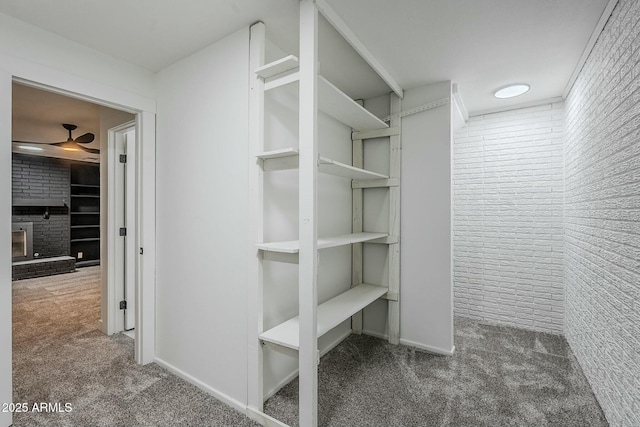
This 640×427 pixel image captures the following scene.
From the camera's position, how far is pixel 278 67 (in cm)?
170

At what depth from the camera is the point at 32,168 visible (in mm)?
5781

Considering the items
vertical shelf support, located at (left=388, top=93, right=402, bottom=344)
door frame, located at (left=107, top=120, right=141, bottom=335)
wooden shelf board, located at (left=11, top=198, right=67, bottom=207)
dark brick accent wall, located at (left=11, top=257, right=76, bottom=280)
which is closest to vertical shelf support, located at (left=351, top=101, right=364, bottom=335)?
vertical shelf support, located at (left=388, top=93, right=402, bottom=344)

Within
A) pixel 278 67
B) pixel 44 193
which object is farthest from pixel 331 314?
pixel 44 193

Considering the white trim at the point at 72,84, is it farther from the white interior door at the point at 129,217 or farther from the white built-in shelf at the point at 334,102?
the white built-in shelf at the point at 334,102

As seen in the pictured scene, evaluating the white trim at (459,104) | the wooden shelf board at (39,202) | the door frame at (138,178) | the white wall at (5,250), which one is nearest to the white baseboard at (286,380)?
the door frame at (138,178)

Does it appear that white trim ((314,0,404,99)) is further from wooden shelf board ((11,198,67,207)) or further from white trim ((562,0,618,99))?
wooden shelf board ((11,198,67,207))

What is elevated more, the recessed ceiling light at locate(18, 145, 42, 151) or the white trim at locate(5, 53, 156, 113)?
the recessed ceiling light at locate(18, 145, 42, 151)

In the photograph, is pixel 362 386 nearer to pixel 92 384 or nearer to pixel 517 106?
pixel 92 384

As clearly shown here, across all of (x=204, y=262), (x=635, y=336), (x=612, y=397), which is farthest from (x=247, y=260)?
(x=612, y=397)

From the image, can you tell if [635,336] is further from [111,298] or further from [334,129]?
[111,298]

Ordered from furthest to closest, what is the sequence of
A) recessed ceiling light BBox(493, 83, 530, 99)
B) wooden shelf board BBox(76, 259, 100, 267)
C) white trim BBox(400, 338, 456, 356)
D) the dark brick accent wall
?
wooden shelf board BBox(76, 259, 100, 267) → the dark brick accent wall → recessed ceiling light BBox(493, 83, 530, 99) → white trim BBox(400, 338, 456, 356)

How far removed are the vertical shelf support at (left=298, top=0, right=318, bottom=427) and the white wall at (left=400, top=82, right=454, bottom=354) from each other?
4.74 ft

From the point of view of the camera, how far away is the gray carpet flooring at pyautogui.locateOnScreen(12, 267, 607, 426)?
5.94 feet

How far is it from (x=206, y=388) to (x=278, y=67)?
2047 mm
